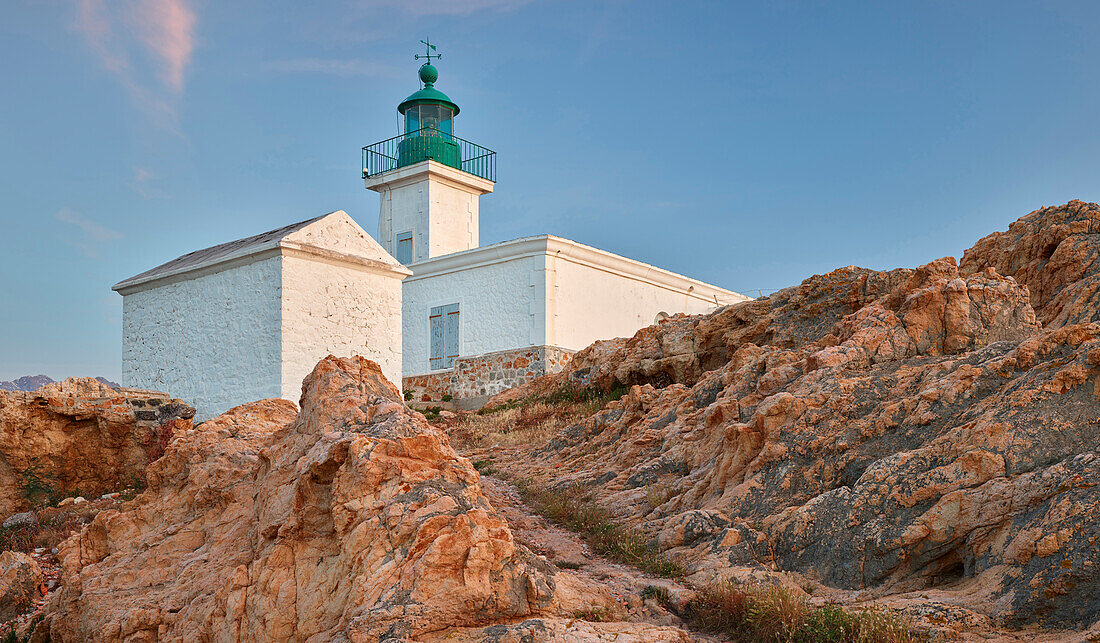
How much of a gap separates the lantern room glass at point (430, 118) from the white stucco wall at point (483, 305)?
8332 millimetres

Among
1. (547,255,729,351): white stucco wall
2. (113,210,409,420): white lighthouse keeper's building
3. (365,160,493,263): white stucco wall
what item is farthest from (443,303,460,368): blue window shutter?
(113,210,409,420): white lighthouse keeper's building

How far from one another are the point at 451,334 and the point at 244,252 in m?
8.72

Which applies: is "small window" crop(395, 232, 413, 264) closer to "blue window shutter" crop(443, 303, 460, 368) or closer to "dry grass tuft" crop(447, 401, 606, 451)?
"blue window shutter" crop(443, 303, 460, 368)

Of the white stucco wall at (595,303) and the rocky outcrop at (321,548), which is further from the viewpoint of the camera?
the white stucco wall at (595,303)

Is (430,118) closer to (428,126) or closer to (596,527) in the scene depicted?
(428,126)

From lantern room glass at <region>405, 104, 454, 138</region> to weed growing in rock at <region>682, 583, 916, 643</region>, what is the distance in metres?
26.1

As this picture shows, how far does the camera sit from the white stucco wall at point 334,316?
44.8 feet

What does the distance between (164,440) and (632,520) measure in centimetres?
725

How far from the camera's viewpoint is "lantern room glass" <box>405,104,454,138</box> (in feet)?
98.1

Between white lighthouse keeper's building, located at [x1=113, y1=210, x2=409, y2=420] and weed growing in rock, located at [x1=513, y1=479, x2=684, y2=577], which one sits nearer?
weed growing in rock, located at [x1=513, y1=479, x2=684, y2=577]

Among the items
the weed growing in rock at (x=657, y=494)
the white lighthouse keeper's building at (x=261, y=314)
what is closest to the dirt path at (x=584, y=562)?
the weed growing in rock at (x=657, y=494)

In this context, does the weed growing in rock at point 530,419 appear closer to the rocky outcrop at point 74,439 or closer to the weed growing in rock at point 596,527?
the weed growing in rock at point 596,527

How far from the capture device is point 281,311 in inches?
535

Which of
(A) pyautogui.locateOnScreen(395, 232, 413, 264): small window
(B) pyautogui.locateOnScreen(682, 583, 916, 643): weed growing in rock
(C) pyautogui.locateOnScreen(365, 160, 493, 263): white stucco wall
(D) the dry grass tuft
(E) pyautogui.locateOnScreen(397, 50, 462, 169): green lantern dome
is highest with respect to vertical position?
(E) pyautogui.locateOnScreen(397, 50, 462, 169): green lantern dome
